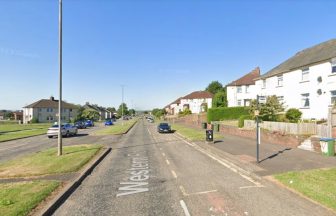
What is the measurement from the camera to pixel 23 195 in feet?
24.3

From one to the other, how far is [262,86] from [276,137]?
753 inches

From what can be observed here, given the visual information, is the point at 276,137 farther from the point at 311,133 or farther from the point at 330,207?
the point at 330,207

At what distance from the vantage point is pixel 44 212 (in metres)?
6.29

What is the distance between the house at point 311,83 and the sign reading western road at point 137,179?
20.1 meters

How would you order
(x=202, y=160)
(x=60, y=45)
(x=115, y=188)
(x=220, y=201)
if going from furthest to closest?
(x=60, y=45), (x=202, y=160), (x=115, y=188), (x=220, y=201)

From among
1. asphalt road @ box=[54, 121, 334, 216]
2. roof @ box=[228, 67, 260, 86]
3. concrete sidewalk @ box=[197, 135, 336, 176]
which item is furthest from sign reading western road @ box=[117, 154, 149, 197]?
roof @ box=[228, 67, 260, 86]

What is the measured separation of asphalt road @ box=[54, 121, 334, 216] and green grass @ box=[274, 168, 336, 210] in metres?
0.38

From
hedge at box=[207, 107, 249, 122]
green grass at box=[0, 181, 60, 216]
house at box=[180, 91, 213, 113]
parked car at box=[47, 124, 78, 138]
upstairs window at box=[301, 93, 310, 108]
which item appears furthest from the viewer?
house at box=[180, 91, 213, 113]

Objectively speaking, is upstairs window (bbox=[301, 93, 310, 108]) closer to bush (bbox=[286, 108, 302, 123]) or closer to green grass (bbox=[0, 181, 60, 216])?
bush (bbox=[286, 108, 302, 123])

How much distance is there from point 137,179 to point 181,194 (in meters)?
2.61

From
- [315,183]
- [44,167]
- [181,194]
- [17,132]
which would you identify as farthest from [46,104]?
[315,183]

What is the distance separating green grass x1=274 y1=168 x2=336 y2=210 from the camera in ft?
23.5

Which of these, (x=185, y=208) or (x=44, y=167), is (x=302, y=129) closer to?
(x=185, y=208)

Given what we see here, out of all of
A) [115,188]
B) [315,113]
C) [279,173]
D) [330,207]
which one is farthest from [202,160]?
[315,113]
